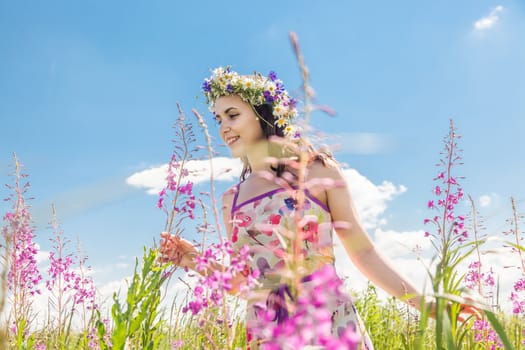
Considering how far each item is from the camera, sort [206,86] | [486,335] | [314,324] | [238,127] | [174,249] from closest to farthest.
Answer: [314,324], [174,249], [486,335], [238,127], [206,86]

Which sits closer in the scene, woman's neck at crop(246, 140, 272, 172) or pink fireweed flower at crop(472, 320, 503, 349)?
pink fireweed flower at crop(472, 320, 503, 349)

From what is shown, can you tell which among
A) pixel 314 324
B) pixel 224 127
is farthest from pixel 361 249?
pixel 314 324

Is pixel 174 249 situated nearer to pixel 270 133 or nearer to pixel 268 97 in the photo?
pixel 270 133

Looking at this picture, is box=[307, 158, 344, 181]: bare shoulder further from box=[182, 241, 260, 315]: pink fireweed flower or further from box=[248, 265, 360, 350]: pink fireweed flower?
box=[248, 265, 360, 350]: pink fireweed flower

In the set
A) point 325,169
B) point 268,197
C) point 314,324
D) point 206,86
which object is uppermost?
point 206,86

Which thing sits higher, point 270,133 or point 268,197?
point 270,133

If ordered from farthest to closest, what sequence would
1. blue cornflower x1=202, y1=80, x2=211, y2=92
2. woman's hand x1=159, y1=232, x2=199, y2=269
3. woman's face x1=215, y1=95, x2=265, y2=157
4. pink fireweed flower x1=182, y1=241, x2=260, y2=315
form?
blue cornflower x1=202, y1=80, x2=211, y2=92 → woman's face x1=215, y1=95, x2=265, y2=157 → woman's hand x1=159, y1=232, x2=199, y2=269 → pink fireweed flower x1=182, y1=241, x2=260, y2=315

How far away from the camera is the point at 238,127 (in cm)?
371

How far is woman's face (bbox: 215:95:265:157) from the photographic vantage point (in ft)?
12.2

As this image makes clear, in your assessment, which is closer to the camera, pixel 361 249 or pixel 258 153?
pixel 361 249

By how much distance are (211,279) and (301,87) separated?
1.80 ft

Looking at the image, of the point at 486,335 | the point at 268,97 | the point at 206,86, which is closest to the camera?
the point at 486,335

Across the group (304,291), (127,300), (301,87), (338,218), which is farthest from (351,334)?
(338,218)

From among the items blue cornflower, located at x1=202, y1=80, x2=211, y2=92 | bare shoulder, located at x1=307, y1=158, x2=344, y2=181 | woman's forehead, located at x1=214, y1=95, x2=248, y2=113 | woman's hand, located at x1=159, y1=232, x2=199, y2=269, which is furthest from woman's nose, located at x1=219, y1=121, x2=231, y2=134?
woman's hand, located at x1=159, y1=232, x2=199, y2=269
